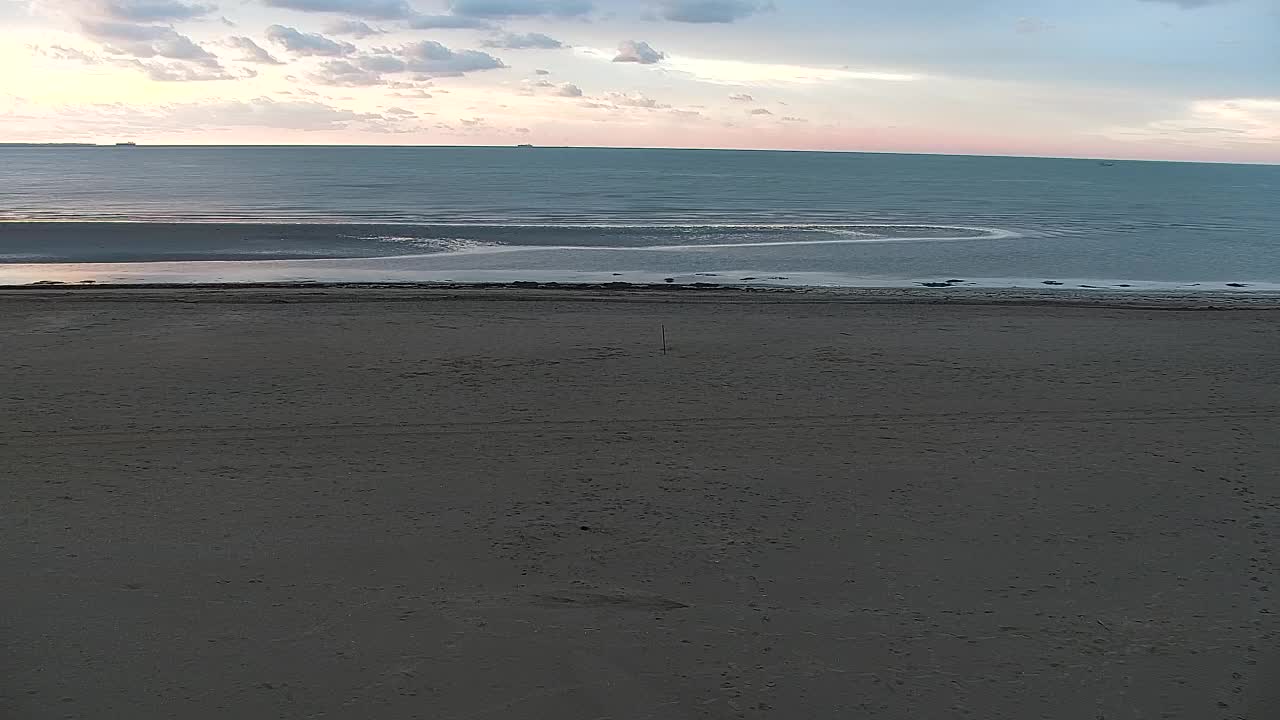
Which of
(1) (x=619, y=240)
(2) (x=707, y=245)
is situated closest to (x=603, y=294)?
(2) (x=707, y=245)

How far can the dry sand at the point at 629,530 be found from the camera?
17.6 feet

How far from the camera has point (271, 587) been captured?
21.1 feet

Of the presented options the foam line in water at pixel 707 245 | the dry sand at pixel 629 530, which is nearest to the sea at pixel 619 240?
the foam line in water at pixel 707 245

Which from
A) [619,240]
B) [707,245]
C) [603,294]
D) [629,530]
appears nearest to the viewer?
[629,530]

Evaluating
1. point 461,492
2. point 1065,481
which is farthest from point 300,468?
point 1065,481

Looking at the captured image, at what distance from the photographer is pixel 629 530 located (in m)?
7.43

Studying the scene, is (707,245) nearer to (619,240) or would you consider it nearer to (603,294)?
(619,240)

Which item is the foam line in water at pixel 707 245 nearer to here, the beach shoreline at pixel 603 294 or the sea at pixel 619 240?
the sea at pixel 619 240

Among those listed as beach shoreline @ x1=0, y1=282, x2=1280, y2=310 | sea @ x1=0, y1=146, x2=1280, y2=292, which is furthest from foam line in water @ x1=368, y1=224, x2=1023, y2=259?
beach shoreline @ x1=0, y1=282, x2=1280, y2=310

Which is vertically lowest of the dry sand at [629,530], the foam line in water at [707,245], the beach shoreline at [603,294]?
the dry sand at [629,530]

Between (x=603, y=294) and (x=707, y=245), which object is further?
(x=707, y=245)

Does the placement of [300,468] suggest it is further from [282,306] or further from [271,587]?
[282,306]

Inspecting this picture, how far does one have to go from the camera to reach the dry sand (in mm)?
5371

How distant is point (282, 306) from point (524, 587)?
1203 centimetres
